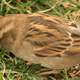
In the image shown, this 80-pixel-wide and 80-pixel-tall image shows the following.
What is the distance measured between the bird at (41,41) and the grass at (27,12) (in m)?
0.23

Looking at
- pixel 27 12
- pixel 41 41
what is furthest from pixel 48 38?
pixel 27 12

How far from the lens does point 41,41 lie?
3645 millimetres

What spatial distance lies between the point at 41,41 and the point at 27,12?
680 mm

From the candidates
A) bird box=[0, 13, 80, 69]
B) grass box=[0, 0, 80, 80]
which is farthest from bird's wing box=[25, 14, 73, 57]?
grass box=[0, 0, 80, 80]

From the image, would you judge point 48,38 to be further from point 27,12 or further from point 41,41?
point 27,12

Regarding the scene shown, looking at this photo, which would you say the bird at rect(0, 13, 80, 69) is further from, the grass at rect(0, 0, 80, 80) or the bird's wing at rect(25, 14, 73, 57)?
the grass at rect(0, 0, 80, 80)

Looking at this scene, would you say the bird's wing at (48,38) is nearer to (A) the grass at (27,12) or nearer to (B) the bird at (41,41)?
(B) the bird at (41,41)

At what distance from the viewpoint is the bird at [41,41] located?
3.60 m

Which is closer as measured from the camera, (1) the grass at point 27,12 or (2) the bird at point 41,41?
(2) the bird at point 41,41

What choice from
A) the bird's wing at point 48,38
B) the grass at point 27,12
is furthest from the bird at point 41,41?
the grass at point 27,12

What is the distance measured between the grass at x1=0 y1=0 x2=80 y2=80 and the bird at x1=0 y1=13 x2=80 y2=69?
226 millimetres

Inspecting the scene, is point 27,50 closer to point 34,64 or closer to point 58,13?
point 34,64

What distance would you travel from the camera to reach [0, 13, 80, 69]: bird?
360cm

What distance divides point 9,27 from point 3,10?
0.60m
